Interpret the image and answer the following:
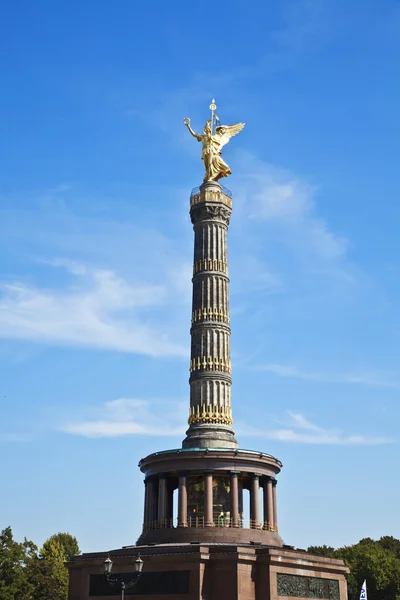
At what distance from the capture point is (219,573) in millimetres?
32312

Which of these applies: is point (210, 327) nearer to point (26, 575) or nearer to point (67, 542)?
Answer: point (26, 575)

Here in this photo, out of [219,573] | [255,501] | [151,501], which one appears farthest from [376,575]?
[219,573]

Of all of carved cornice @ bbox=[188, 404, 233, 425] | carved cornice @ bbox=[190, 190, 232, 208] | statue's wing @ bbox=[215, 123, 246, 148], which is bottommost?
carved cornice @ bbox=[188, 404, 233, 425]

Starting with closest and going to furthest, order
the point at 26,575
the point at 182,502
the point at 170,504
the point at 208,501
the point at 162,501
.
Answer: the point at 208,501 < the point at 182,502 < the point at 162,501 < the point at 170,504 < the point at 26,575

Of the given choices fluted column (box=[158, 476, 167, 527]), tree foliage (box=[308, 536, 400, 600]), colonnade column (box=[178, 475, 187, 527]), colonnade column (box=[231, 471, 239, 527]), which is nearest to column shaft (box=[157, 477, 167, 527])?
fluted column (box=[158, 476, 167, 527])

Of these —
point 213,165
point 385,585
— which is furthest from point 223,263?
point 385,585

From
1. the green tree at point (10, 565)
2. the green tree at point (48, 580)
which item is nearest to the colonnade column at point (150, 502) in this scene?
the green tree at point (10, 565)

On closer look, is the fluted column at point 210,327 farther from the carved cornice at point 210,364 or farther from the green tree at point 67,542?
the green tree at point 67,542

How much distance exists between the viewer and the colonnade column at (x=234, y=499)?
3744cm

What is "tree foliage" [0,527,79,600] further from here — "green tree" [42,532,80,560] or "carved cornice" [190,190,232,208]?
"carved cornice" [190,190,232,208]

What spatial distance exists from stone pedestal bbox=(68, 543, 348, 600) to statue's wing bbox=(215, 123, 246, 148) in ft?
86.0

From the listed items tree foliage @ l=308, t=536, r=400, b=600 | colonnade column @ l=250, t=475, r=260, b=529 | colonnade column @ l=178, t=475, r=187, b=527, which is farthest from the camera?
tree foliage @ l=308, t=536, r=400, b=600

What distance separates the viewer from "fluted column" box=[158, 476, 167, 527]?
3884 centimetres

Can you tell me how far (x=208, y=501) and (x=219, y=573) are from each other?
5.46m
